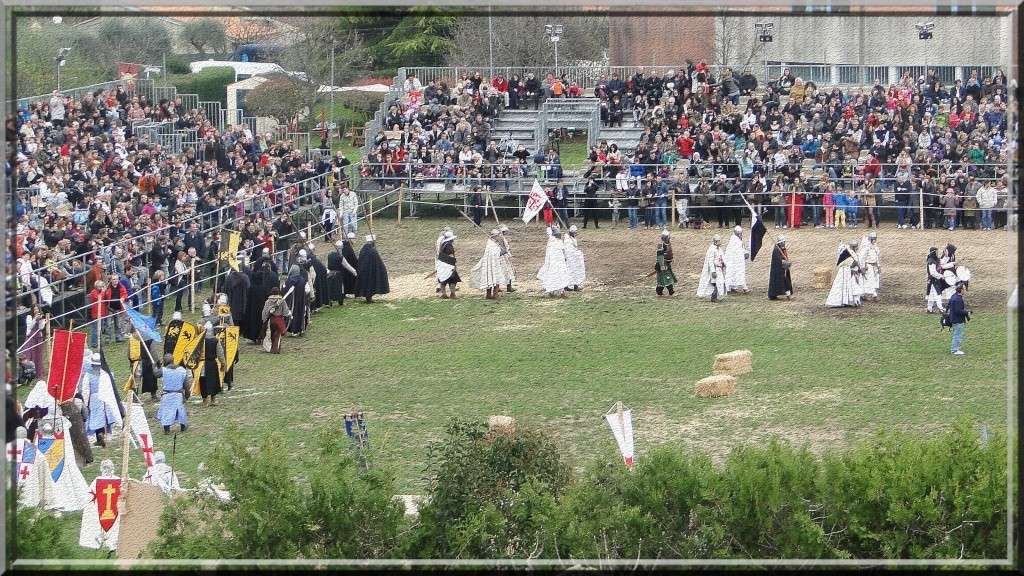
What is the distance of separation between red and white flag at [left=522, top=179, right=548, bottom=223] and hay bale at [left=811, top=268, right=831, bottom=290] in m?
3.89

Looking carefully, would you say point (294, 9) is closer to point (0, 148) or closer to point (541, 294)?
point (0, 148)

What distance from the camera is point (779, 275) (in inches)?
842

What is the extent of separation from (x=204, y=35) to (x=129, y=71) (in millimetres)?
1843

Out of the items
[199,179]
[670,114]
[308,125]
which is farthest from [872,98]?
[199,179]

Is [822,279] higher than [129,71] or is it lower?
lower

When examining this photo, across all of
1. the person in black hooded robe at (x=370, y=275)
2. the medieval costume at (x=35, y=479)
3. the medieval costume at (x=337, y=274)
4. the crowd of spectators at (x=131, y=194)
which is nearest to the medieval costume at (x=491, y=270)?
the person in black hooded robe at (x=370, y=275)

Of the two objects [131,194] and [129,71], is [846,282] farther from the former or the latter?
[129,71]

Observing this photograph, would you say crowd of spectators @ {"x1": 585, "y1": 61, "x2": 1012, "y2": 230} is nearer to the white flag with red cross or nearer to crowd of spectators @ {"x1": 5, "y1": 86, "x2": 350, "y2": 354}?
crowd of spectators @ {"x1": 5, "y1": 86, "x2": 350, "y2": 354}

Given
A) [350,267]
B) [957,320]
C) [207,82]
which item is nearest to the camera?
[207,82]

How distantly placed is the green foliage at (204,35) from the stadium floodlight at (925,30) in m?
5.98

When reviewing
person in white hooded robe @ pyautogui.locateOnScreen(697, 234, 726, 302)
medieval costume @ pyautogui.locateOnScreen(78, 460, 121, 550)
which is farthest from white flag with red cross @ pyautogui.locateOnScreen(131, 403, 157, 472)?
person in white hooded robe @ pyautogui.locateOnScreen(697, 234, 726, 302)

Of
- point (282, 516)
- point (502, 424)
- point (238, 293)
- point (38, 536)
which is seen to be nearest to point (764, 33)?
point (502, 424)

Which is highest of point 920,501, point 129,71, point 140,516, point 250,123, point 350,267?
point 129,71

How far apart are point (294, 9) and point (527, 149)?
5377 millimetres
